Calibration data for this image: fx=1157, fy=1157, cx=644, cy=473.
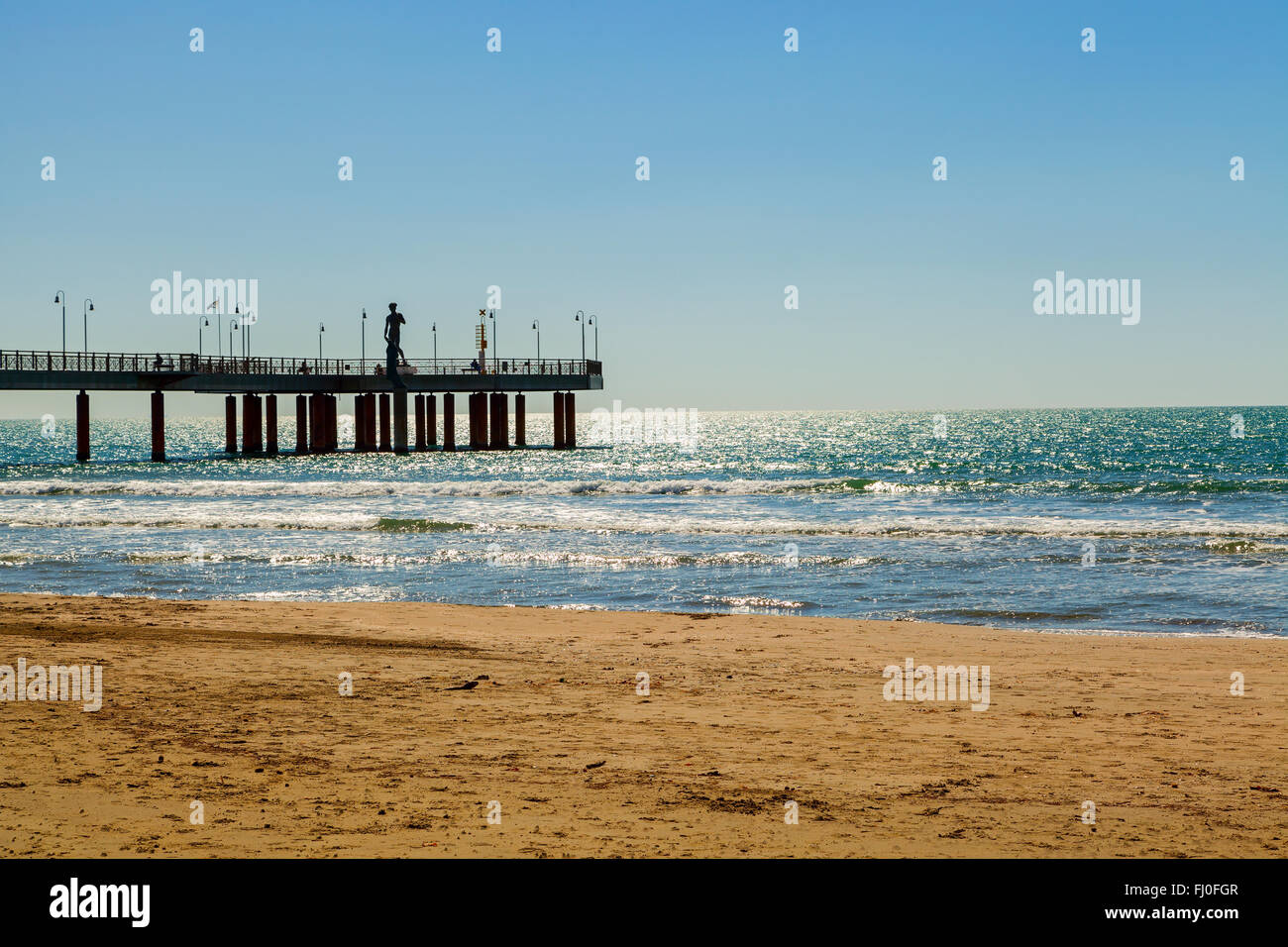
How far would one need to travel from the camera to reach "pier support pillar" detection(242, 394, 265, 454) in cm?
6413

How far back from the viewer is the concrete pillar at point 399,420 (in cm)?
6512

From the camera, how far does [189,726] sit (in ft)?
28.1

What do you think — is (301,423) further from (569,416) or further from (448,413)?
(569,416)

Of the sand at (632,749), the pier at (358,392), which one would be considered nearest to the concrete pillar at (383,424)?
the pier at (358,392)

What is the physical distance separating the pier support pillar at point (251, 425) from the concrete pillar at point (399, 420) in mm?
7428

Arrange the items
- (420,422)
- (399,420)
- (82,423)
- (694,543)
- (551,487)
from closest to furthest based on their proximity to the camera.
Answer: (694,543) < (551,487) < (82,423) < (399,420) < (420,422)

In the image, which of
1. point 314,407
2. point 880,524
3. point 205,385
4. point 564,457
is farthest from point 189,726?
point 564,457

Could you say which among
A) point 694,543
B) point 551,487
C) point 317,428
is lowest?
point 694,543

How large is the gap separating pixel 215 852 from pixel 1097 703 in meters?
7.40

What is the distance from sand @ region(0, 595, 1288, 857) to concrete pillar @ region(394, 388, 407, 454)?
2044 inches

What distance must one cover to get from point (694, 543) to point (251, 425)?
44.9 metres

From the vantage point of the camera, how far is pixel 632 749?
8.00m

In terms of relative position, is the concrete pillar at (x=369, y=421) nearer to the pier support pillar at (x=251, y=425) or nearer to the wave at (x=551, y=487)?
the pier support pillar at (x=251, y=425)

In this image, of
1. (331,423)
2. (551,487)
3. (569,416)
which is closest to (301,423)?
(331,423)
